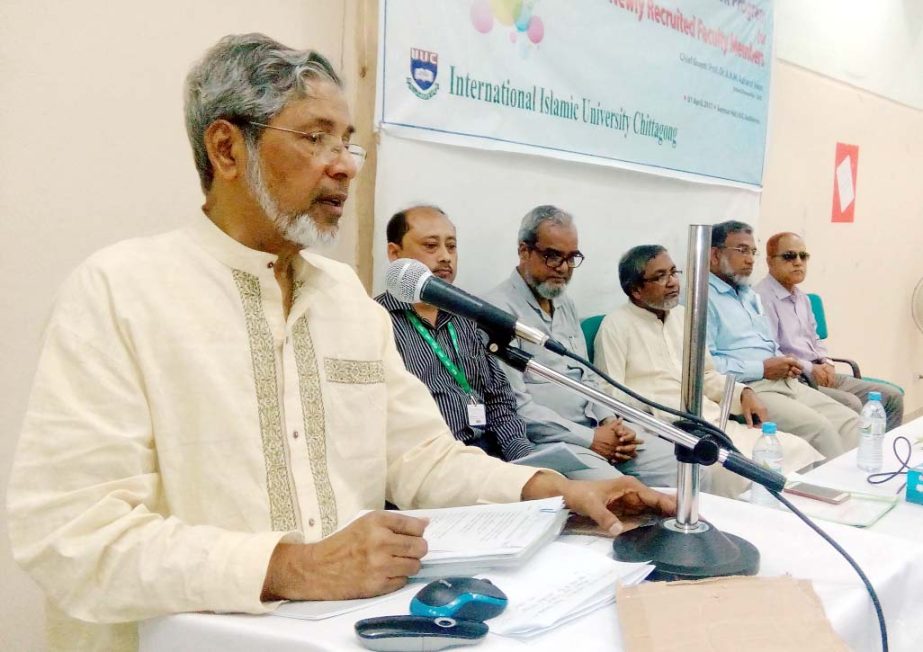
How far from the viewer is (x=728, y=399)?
4.11 feet

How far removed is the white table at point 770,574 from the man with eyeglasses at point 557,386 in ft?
4.01

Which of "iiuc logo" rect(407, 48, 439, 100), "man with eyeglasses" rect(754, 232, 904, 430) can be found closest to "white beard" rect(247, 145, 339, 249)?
"iiuc logo" rect(407, 48, 439, 100)

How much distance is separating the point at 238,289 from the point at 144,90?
962 millimetres

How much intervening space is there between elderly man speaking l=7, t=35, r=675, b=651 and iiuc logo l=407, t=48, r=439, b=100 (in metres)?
1.14

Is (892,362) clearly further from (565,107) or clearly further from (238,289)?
(238,289)

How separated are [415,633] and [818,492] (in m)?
1.11

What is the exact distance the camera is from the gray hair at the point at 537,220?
2.87 meters

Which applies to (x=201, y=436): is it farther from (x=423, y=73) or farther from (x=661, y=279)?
(x=661, y=279)

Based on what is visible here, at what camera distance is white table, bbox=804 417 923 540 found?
1400mm

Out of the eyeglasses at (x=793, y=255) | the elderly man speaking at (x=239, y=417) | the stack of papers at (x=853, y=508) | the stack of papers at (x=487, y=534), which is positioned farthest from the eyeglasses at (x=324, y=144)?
the eyeglasses at (x=793, y=255)

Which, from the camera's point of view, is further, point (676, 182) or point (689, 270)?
point (676, 182)

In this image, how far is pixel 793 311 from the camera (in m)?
4.34

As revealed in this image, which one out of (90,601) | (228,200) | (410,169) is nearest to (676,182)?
(410,169)

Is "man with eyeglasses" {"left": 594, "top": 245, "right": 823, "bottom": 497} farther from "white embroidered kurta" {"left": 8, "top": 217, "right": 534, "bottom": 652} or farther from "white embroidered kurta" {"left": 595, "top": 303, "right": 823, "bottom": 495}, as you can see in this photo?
"white embroidered kurta" {"left": 8, "top": 217, "right": 534, "bottom": 652}
